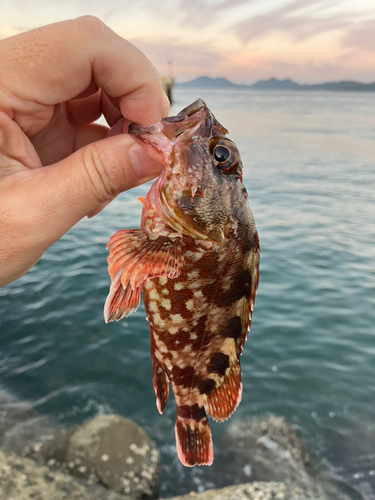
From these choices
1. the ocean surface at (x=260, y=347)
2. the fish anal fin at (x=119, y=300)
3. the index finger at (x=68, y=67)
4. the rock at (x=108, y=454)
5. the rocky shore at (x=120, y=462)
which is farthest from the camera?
the ocean surface at (x=260, y=347)

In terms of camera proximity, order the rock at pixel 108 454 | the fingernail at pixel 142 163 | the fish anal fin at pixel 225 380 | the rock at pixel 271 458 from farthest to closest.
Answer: the rock at pixel 271 458 → the rock at pixel 108 454 → the fish anal fin at pixel 225 380 → the fingernail at pixel 142 163

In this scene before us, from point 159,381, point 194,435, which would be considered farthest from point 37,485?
point 159,381

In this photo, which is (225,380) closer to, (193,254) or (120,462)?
(193,254)

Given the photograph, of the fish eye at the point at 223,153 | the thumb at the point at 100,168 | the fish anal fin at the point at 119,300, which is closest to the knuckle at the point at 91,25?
the thumb at the point at 100,168

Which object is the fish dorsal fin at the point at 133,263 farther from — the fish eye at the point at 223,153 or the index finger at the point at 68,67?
the index finger at the point at 68,67

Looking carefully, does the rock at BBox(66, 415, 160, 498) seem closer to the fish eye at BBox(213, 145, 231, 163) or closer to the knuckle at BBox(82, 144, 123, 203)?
the knuckle at BBox(82, 144, 123, 203)
